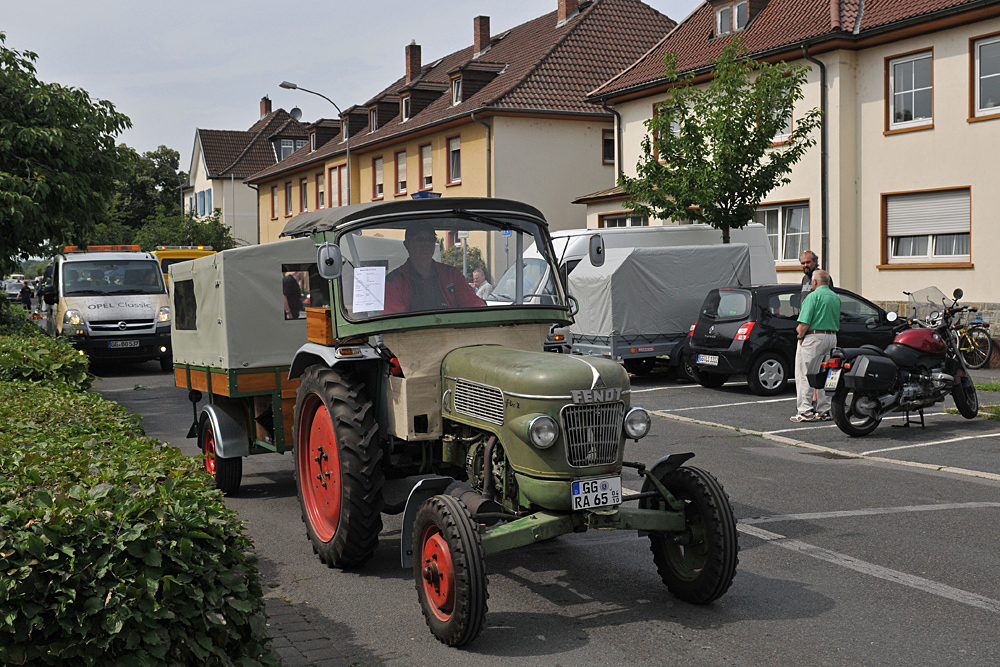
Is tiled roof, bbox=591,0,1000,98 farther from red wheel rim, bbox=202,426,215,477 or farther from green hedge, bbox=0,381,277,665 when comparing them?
green hedge, bbox=0,381,277,665

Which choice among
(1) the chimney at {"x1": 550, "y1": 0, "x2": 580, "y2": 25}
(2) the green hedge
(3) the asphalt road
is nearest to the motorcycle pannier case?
(3) the asphalt road

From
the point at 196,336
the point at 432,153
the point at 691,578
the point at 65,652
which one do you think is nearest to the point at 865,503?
the point at 691,578

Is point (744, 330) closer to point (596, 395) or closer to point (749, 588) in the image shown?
point (749, 588)

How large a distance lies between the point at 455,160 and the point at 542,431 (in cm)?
3539

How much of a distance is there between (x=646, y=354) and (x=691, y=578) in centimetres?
1240

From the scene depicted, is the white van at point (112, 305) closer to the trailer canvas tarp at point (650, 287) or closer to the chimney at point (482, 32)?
the trailer canvas tarp at point (650, 287)

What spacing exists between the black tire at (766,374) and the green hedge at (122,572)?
490 inches

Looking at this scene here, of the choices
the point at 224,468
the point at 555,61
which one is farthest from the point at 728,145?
the point at 555,61

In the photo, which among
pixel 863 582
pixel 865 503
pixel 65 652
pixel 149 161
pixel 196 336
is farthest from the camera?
pixel 149 161

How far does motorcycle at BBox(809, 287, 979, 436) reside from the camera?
11.8 metres

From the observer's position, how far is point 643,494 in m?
5.84

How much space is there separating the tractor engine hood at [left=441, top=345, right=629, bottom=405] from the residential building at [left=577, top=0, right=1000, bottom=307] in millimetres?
18019

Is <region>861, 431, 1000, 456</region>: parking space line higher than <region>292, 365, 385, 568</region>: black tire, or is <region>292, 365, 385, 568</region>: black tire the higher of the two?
<region>292, 365, 385, 568</region>: black tire

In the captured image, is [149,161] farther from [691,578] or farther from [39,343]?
[691,578]
